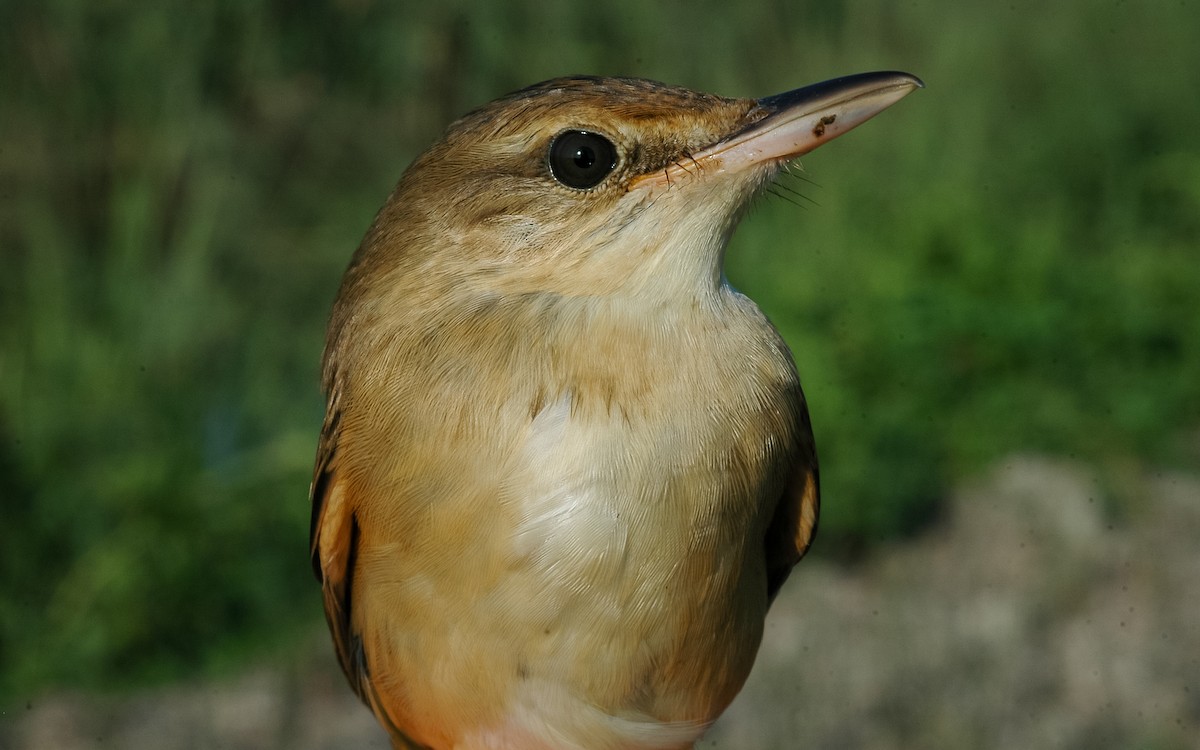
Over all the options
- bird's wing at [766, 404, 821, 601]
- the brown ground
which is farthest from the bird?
the brown ground

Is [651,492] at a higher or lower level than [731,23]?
higher

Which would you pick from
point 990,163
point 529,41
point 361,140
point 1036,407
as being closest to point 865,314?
point 1036,407

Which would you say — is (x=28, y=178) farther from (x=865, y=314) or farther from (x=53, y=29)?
(x=865, y=314)

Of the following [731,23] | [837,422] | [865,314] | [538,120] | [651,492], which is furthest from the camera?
[731,23]

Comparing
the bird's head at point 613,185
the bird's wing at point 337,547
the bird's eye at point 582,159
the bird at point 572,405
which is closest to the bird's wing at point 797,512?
the bird at point 572,405

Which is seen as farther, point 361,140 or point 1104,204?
point 1104,204

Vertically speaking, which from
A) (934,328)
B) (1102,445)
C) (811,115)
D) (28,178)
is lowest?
(1102,445)

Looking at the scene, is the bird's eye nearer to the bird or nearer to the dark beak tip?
the bird

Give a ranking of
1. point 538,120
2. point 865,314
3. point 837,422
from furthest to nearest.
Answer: point 865,314 < point 837,422 < point 538,120
